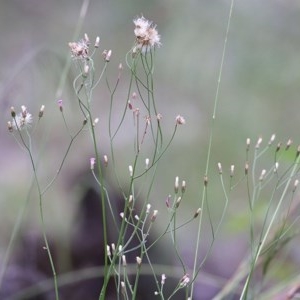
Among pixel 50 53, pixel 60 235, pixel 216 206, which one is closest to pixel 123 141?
pixel 216 206

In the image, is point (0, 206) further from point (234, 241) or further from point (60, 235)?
point (234, 241)

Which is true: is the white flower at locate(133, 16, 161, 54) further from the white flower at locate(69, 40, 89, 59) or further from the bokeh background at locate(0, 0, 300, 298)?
the bokeh background at locate(0, 0, 300, 298)

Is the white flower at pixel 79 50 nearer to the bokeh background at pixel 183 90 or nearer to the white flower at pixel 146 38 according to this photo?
the white flower at pixel 146 38

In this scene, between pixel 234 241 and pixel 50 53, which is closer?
pixel 50 53

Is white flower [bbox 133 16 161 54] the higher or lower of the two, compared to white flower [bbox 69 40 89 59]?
higher


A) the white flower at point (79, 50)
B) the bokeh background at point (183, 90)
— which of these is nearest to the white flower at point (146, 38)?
the white flower at point (79, 50)

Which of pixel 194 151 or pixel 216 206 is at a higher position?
pixel 194 151

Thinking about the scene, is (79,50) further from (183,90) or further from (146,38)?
(183,90)

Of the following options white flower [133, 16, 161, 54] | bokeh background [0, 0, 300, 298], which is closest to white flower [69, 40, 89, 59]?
white flower [133, 16, 161, 54]

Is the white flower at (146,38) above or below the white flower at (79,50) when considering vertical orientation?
above
